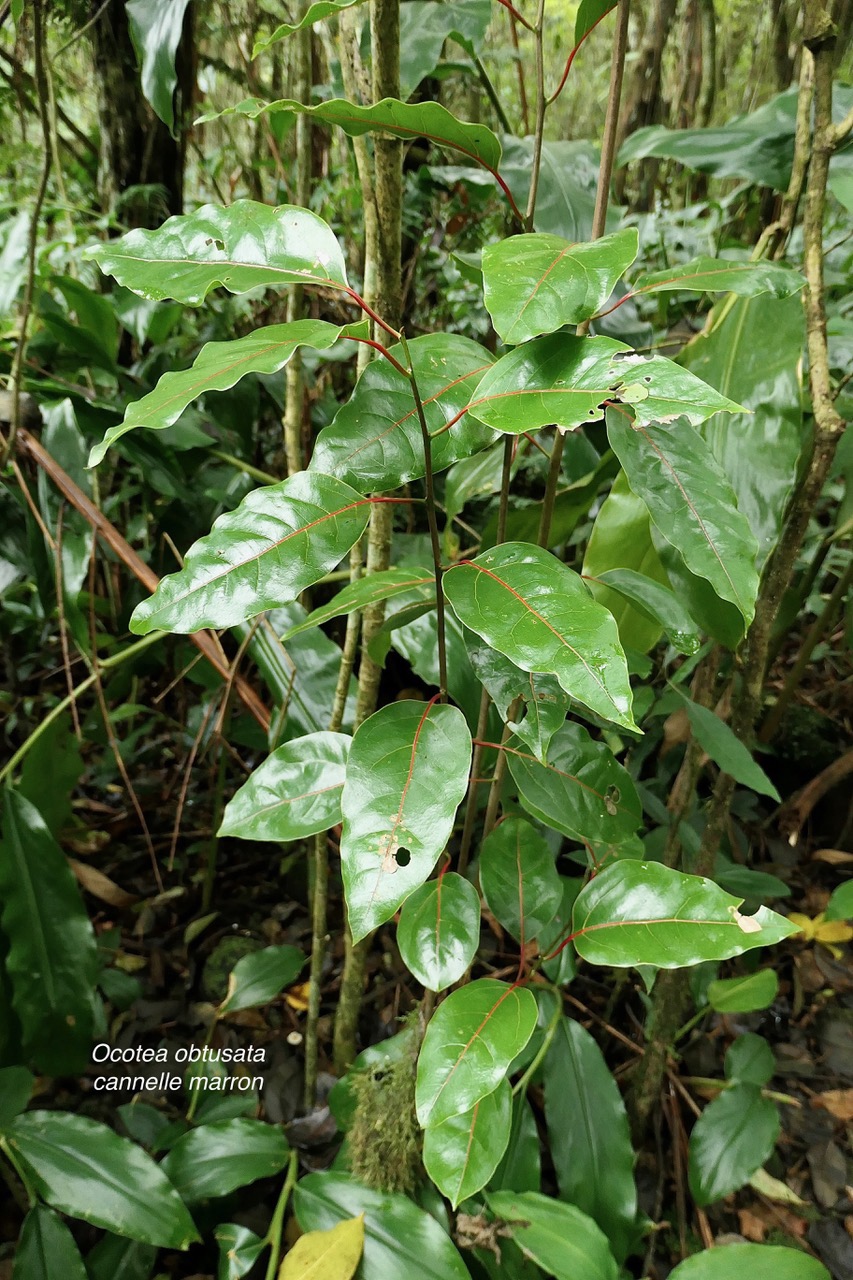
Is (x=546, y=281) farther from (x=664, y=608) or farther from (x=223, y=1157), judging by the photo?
(x=223, y=1157)

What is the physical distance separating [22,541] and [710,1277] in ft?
3.54

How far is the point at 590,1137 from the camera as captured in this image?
74 centimetres

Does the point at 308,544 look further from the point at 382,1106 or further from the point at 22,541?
the point at 22,541

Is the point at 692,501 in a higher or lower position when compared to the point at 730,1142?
higher

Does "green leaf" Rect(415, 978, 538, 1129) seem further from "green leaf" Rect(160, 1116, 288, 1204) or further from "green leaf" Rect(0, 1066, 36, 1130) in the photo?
"green leaf" Rect(0, 1066, 36, 1130)

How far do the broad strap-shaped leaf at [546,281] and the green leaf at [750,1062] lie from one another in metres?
0.90

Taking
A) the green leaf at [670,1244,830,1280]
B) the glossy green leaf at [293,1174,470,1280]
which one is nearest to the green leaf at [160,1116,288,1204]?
the glossy green leaf at [293,1174,470,1280]

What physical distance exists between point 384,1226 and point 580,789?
0.46m

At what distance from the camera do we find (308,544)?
39cm

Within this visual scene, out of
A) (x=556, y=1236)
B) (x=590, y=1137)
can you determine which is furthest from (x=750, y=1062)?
(x=556, y=1236)

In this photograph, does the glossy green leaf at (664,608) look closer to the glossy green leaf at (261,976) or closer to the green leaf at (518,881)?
the green leaf at (518,881)

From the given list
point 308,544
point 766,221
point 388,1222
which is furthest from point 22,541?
point 766,221

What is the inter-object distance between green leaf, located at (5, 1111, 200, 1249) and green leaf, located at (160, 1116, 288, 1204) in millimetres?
57

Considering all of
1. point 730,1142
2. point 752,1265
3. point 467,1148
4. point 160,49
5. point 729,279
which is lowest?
point 730,1142
